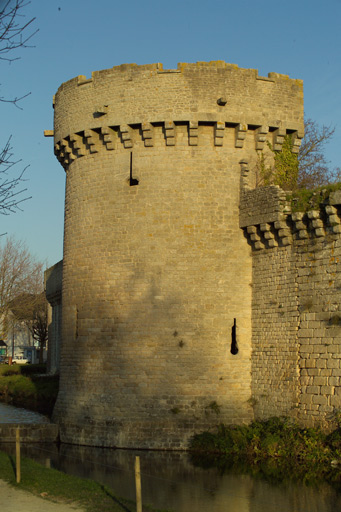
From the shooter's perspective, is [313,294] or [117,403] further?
[117,403]

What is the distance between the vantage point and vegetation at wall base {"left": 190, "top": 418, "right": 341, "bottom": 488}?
13.9 metres

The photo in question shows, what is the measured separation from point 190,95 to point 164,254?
4.17 meters

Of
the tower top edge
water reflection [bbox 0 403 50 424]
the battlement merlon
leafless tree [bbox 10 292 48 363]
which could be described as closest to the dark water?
water reflection [bbox 0 403 50 424]

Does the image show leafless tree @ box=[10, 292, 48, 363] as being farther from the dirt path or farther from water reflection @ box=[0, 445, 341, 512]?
the dirt path

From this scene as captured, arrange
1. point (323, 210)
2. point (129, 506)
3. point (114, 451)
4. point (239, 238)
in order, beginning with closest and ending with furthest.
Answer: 1. point (129, 506)
2. point (323, 210)
3. point (114, 451)
4. point (239, 238)

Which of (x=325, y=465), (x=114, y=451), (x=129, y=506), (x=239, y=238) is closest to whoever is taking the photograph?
(x=129, y=506)

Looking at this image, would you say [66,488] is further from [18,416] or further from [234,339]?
[18,416]

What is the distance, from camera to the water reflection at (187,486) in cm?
1148

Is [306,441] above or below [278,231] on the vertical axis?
below

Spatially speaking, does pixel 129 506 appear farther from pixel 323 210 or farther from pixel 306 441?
pixel 323 210

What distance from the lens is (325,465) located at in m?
14.1

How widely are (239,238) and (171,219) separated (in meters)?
1.84

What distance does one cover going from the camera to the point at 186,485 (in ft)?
42.5

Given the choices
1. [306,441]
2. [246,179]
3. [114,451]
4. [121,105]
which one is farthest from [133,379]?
[121,105]
